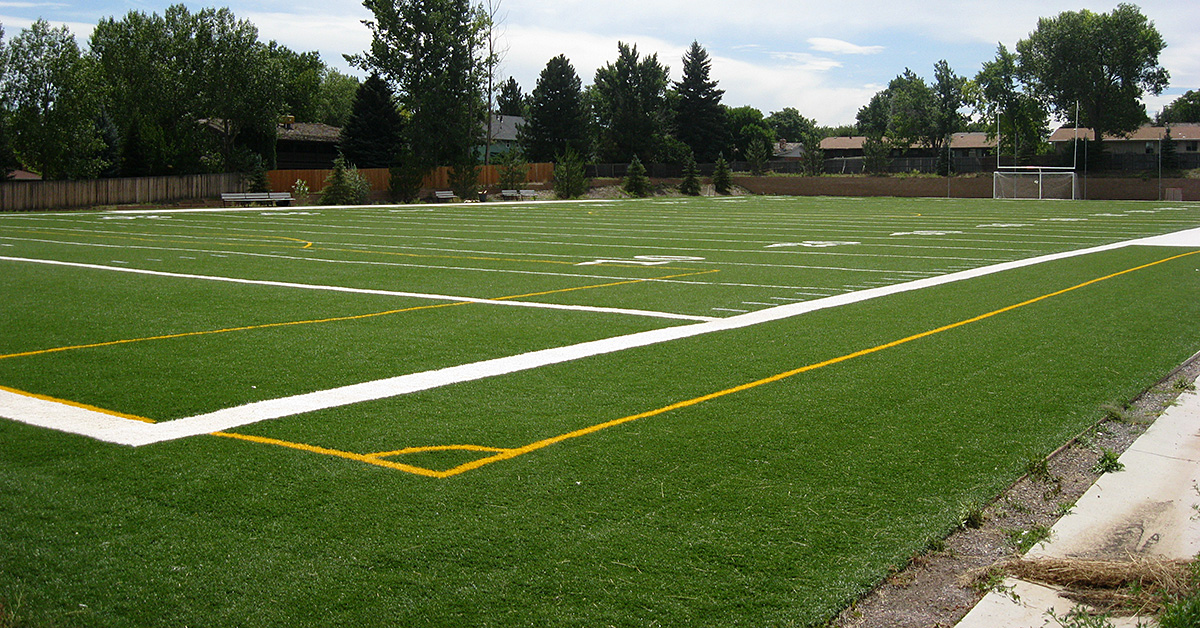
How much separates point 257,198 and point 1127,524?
159ft

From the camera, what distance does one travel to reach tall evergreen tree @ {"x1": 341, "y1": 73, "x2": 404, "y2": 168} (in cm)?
6562

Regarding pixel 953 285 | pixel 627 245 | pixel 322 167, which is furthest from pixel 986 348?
pixel 322 167

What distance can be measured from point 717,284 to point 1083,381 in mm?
7358

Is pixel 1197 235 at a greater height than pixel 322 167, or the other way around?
pixel 322 167

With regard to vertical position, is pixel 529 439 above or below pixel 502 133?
below

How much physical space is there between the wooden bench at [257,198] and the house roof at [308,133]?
17223mm

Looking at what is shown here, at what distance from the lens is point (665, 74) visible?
89.7 m

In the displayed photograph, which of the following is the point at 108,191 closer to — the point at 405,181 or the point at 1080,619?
the point at 405,181

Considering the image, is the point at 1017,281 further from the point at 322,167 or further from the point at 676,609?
the point at 322,167

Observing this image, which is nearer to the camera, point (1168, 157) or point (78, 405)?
point (78, 405)

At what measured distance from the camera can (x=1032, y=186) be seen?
63.1 meters

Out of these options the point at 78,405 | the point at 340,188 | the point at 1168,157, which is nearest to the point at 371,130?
the point at 340,188

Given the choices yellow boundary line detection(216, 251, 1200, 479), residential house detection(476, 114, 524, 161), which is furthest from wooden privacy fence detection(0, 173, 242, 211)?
residential house detection(476, 114, 524, 161)

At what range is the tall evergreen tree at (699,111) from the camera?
91.3 meters
